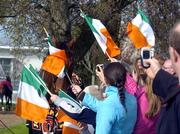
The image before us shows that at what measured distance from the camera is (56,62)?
7.97m

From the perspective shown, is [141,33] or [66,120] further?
[141,33]

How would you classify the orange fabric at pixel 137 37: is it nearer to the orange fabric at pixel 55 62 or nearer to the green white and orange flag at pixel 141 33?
the green white and orange flag at pixel 141 33

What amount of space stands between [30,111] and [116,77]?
2101mm

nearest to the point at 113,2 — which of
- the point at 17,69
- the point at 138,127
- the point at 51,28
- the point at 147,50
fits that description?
the point at 51,28

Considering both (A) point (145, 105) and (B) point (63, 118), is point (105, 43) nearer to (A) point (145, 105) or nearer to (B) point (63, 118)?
(B) point (63, 118)

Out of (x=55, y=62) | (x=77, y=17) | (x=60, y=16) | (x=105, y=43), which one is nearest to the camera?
(x=55, y=62)

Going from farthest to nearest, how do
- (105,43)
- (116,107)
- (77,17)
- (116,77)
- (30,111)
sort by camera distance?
(77,17)
(105,43)
(30,111)
(116,77)
(116,107)

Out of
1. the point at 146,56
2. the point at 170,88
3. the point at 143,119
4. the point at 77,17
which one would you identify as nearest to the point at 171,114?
the point at 170,88

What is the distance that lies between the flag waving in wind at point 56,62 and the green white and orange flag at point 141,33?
0.95 metres

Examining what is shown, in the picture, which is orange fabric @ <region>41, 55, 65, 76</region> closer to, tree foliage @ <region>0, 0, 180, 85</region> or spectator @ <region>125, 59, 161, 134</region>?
spectator @ <region>125, 59, 161, 134</region>

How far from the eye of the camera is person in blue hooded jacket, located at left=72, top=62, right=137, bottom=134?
5.48 metres

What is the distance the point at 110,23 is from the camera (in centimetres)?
2117

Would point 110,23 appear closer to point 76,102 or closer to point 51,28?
point 51,28

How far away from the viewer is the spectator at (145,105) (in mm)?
5585
